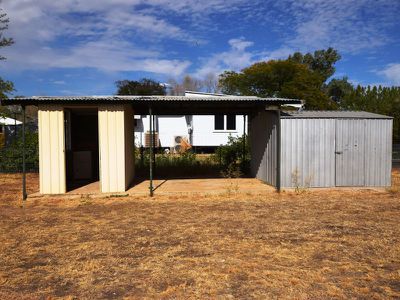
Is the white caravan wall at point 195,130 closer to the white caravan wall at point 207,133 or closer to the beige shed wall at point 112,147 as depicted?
the white caravan wall at point 207,133

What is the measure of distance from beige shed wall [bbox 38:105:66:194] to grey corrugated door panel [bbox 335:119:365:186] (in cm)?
788

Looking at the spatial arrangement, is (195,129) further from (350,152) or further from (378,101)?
(350,152)

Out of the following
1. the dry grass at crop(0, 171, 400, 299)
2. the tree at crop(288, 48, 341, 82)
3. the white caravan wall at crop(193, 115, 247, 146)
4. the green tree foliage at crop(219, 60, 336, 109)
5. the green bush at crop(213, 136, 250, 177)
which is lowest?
the dry grass at crop(0, 171, 400, 299)

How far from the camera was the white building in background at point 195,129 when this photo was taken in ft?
85.1

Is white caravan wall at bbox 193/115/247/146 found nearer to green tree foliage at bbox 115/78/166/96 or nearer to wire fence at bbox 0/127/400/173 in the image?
wire fence at bbox 0/127/400/173

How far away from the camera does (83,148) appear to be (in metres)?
13.6

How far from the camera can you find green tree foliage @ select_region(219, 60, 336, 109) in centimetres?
3466

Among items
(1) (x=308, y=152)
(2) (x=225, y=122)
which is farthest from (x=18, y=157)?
(2) (x=225, y=122)

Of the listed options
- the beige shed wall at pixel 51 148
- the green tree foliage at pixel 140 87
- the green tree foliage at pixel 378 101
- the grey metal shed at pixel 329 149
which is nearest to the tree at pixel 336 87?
the green tree foliage at pixel 378 101

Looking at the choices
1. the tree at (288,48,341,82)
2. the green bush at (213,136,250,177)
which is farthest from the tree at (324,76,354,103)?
the green bush at (213,136,250,177)

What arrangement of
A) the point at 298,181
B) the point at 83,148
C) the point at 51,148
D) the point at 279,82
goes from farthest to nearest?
the point at 279,82, the point at 83,148, the point at 298,181, the point at 51,148

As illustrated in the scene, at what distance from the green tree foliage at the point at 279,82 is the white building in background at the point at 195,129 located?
37.6 ft

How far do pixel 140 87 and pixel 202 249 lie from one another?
148 ft

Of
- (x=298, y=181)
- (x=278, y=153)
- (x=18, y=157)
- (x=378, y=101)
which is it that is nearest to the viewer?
(x=278, y=153)
